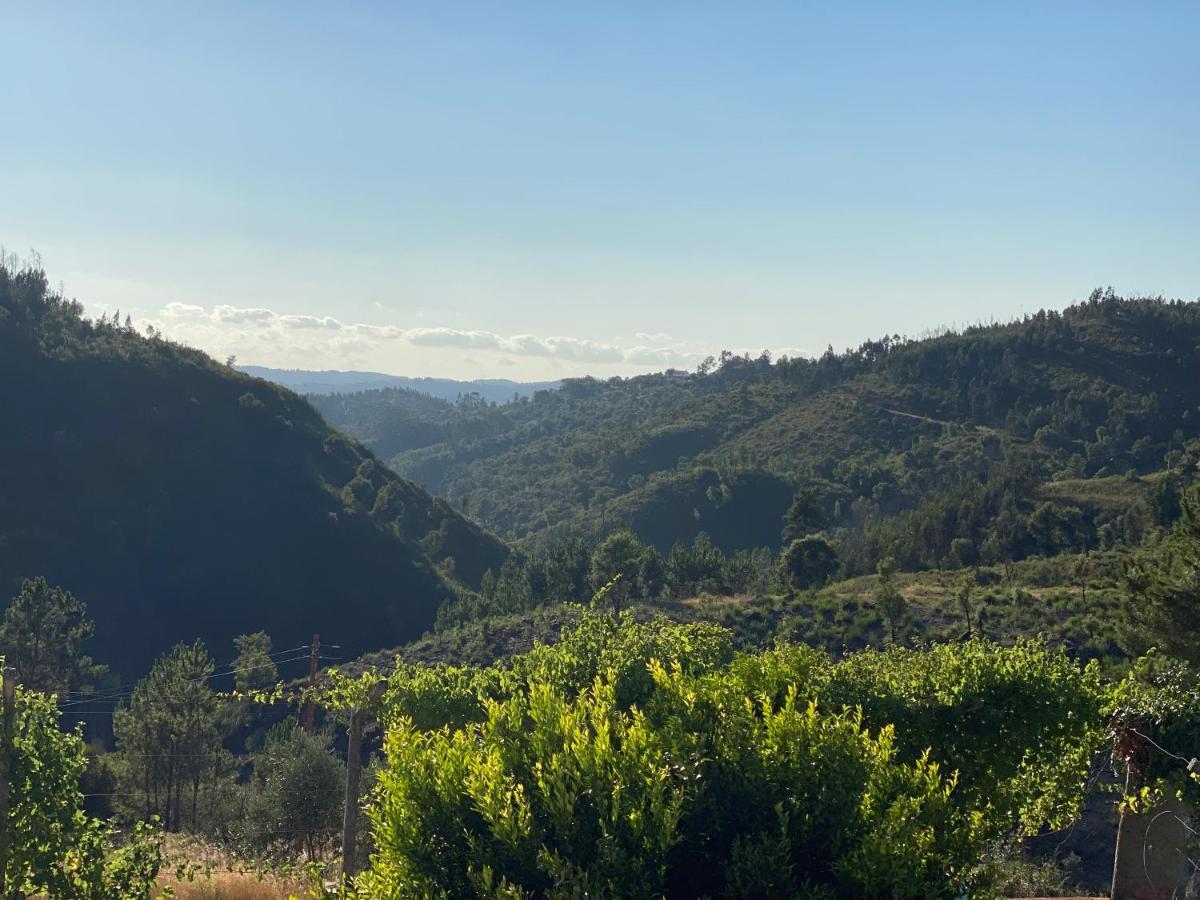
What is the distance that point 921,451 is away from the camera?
372 feet

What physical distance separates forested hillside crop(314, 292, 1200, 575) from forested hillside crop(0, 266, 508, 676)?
30.6 meters

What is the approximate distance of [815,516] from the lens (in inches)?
2689

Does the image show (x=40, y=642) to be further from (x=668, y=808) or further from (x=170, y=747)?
(x=668, y=808)

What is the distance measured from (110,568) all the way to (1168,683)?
7536 cm

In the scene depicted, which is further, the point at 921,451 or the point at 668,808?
the point at 921,451

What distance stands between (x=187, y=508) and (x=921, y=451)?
271 feet

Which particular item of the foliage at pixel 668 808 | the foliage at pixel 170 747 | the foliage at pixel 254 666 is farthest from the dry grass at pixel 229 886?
the foliage at pixel 254 666

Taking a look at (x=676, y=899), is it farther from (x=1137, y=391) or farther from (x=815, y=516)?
(x=1137, y=391)

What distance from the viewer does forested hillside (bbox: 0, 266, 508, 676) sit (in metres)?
71.3

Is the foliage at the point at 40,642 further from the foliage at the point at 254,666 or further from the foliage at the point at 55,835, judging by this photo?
the foliage at the point at 55,835

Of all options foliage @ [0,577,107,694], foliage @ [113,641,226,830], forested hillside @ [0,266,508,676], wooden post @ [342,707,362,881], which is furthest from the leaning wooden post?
forested hillside @ [0,266,508,676]

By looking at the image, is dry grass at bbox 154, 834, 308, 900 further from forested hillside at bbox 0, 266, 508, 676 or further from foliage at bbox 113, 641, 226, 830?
forested hillside at bbox 0, 266, 508, 676

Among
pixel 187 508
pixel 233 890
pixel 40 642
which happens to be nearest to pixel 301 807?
pixel 233 890

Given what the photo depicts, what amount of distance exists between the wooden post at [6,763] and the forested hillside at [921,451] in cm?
6094
